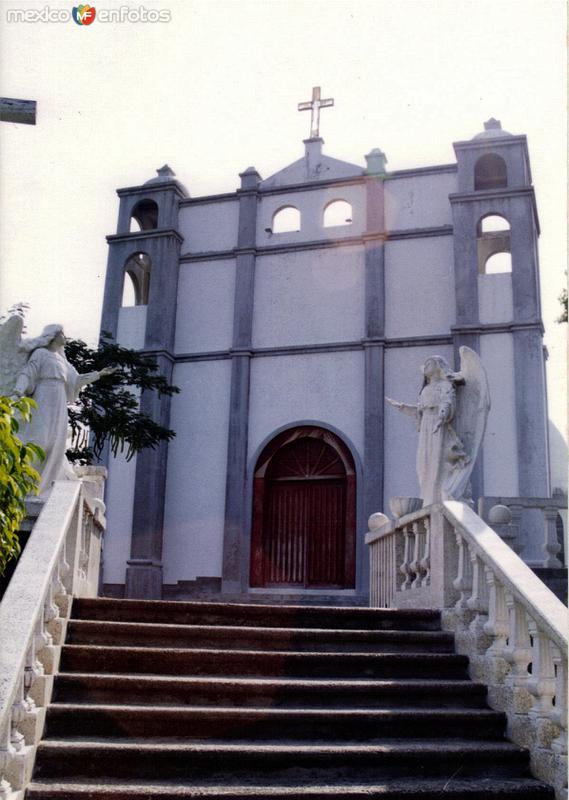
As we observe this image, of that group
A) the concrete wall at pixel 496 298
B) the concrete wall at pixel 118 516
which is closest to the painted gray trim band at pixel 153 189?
the concrete wall at pixel 118 516

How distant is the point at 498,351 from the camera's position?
49.0ft

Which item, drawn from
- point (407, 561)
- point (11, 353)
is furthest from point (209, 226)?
point (407, 561)

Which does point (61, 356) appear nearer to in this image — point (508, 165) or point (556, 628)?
point (556, 628)

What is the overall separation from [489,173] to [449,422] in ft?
31.6

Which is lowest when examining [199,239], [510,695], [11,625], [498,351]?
[510,695]

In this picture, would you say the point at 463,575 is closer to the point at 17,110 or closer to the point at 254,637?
the point at 254,637

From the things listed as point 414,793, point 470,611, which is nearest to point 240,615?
point 470,611

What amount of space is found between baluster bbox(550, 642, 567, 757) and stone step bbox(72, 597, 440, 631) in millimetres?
1858

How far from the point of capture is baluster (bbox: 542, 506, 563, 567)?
10.2 m

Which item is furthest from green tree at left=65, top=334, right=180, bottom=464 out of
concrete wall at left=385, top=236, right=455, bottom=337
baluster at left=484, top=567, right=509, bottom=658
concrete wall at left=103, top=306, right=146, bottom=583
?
baluster at left=484, top=567, right=509, bottom=658

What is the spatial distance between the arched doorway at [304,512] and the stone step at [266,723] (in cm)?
978

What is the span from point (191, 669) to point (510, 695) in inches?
78.8

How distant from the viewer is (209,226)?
Answer: 1777cm

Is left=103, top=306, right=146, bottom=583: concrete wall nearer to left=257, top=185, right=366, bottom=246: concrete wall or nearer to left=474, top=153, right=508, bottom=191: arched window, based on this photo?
left=257, top=185, right=366, bottom=246: concrete wall
